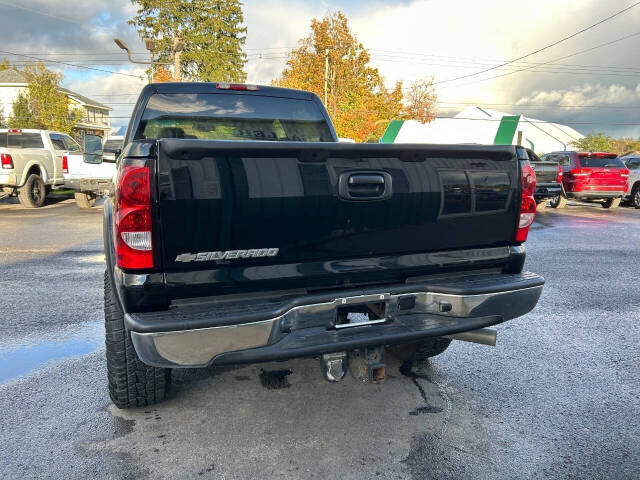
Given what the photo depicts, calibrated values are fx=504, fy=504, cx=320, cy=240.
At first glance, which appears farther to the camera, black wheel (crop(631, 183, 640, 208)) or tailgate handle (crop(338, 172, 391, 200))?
black wheel (crop(631, 183, 640, 208))

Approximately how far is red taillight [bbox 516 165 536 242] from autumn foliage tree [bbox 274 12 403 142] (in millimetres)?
31570

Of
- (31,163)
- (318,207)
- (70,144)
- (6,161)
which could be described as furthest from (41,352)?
(70,144)

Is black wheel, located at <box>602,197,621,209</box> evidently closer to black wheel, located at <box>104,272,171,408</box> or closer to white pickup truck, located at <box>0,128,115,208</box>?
white pickup truck, located at <box>0,128,115,208</box>

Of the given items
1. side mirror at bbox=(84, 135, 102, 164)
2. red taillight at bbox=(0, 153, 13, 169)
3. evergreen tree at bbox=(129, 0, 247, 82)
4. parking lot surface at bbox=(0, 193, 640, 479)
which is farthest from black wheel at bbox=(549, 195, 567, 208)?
evergreen tree at bbox=(129, 0, 247, 82)

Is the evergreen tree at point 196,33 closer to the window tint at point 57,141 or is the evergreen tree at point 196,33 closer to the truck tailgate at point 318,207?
the window tint at point 57,141

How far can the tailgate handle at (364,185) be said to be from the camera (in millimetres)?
2523

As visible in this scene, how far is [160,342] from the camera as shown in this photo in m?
2.19

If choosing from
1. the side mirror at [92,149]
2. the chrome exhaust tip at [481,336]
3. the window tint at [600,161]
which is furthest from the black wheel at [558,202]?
the side mirror at [92,149]

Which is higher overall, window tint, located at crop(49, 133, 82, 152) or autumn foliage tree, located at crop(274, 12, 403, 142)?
autumn foliage tree, located at crop(274, 12, 403, 142)

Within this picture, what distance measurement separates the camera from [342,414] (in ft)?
9.98

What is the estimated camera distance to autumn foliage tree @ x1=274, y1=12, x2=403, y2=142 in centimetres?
3453

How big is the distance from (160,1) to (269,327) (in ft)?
180

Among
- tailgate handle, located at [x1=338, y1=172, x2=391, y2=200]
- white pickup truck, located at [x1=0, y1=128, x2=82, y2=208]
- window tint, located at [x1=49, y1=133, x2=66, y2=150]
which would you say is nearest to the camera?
tailgate handle, located at [x1=338, y1=172, x2=391, y2=200]

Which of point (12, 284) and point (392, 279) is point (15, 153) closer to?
point (12, 284)
